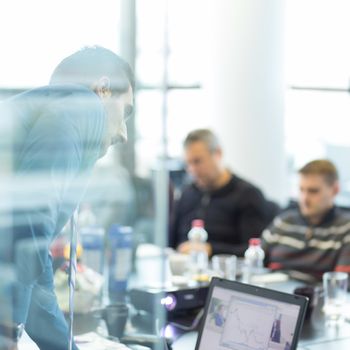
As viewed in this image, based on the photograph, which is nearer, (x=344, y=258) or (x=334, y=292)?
(x=334, y=292)

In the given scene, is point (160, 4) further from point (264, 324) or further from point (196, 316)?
point (264, 324)

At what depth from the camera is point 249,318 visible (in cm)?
216

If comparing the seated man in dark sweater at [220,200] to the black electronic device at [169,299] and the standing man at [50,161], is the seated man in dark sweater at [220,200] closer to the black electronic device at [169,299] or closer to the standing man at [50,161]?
the black electronic device at [169,299]

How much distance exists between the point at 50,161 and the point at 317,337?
114 centimetres

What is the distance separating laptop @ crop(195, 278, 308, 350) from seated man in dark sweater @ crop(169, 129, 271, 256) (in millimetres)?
2180

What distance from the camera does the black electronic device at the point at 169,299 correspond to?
285 centimetres

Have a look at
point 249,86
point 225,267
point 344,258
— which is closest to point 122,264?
point 225,267

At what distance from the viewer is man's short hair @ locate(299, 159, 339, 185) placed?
3.97 meters

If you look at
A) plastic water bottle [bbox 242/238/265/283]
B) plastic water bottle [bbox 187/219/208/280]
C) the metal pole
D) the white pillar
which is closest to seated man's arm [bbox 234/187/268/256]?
plastic water bottle [bbox 187/219/208/280]

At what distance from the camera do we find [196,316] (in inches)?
113

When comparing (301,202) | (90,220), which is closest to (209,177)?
(301,202)

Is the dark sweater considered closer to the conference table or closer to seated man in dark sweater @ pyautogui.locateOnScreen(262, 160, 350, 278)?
seated man in dark sweater @ pyautogui.locateOnScreen(262, 160, 350, 278)

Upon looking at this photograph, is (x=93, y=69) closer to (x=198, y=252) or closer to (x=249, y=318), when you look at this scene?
(x=249, y=318)

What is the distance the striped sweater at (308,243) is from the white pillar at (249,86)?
51.3 inches
